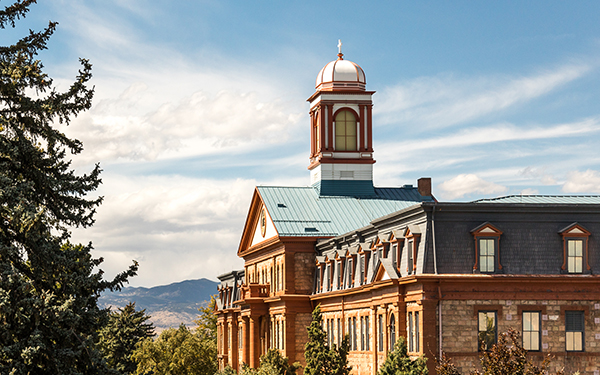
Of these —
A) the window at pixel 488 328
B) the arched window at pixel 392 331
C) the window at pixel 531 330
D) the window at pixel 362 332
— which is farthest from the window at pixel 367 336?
the window at pixel 531 330

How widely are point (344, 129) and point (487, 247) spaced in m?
33.5

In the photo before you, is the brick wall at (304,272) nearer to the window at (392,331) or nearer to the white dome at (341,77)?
the white dome at (341,77)

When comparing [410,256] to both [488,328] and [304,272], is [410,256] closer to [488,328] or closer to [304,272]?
[488,328]

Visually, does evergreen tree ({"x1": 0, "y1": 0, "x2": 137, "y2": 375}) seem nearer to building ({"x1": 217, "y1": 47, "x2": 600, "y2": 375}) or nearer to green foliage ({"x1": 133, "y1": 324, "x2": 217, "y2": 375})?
building ({"x1": 217, "y1": 47, "x2": 600, "y2": 375})

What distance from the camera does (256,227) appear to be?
241 feet

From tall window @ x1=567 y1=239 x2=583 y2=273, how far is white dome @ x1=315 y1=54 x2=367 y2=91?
1366 inches

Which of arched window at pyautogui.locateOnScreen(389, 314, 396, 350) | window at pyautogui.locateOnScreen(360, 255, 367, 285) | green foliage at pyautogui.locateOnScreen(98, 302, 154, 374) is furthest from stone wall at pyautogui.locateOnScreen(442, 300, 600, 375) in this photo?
green foliage at pyautogui.locateOnScreen(98, 302, 154, 374)

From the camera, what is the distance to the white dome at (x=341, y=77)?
238ft

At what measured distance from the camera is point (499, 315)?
39812 mm

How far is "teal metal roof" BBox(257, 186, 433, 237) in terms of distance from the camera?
65.1 metres

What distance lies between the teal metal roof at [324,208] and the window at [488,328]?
2506 centimetres

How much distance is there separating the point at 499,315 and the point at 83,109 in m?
20.0

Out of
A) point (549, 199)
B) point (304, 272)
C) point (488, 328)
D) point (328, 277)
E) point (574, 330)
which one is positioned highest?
point (549, 199)

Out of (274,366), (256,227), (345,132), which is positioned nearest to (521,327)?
(274,366)
